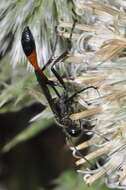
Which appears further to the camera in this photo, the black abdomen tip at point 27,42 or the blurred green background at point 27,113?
the blurred green background at point 27,113

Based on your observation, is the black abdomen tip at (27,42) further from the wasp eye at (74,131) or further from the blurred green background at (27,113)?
the wasp eye at (74,131)

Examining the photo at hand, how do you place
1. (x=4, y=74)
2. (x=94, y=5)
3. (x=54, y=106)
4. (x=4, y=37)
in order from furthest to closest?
A: (x=4, y=74)
(x=4, y=37)
(x=54, y=106)
(x=94, y=5)

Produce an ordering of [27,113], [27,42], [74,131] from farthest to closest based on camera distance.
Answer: [27,113]
[74,131]
[27,42]

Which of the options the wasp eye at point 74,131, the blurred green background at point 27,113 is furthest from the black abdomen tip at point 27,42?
the wasp eye at point 74,131

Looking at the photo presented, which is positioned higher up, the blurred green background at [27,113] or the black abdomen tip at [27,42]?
the black abdomen tip at [27,42]

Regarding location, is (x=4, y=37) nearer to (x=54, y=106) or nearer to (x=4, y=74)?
(x=54, y=106)

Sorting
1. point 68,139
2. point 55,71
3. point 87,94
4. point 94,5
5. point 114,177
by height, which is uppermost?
point 94,5

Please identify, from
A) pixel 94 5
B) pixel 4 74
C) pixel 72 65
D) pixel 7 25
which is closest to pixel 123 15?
pixel 94 5

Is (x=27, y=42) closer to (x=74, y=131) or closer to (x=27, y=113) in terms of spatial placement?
(x=74, y=131)

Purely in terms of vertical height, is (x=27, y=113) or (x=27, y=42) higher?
(x=27, y=42)

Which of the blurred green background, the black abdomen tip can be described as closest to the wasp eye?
the blurred green background

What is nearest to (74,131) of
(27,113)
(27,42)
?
(27,42)
